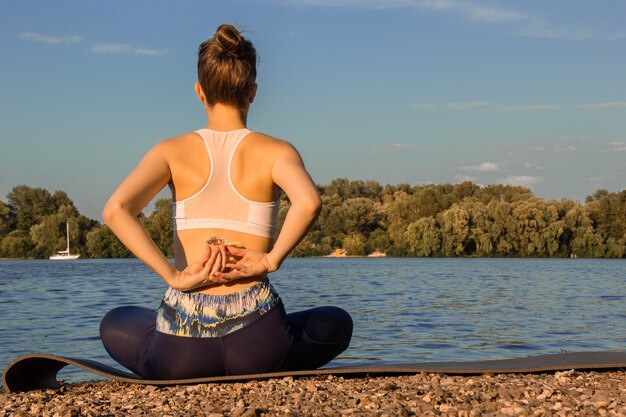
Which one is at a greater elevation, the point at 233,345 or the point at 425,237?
the point at 425,237

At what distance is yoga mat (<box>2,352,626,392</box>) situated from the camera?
4.24 meters

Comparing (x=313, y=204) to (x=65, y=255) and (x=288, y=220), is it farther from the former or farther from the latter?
(x=65, y=255)

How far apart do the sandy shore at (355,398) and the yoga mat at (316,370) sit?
0.05 meters

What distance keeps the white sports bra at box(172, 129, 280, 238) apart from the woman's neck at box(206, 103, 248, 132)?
76 millimetres

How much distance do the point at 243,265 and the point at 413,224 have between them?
56797 mm

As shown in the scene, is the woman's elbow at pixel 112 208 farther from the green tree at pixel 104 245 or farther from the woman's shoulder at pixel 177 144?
the green tree at pixel 104 245

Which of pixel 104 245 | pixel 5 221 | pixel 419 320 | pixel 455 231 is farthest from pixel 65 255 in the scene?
pixel 419 320

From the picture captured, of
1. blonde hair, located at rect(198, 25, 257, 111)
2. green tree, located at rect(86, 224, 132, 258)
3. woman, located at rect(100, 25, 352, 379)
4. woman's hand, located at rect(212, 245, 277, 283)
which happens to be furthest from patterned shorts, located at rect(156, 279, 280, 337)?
green tree, located at rect(86, 224, 132, 258)

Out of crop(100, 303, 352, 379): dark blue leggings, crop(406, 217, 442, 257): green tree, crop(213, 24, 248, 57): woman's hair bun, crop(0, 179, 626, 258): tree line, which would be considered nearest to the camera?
crop(213, 24, 248, 57): woman's hair bun

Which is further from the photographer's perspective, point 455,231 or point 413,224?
point 413,224

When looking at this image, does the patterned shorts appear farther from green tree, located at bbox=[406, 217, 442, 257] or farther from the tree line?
green tree, located at bbox=[406, 217, 442, 257]

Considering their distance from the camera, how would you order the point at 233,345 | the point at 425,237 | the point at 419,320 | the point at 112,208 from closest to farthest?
the point at 112,208, the point at 233,345, the point at 419,320, the point at 425,237

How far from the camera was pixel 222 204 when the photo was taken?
3.87 m

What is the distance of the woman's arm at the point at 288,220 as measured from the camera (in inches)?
148
